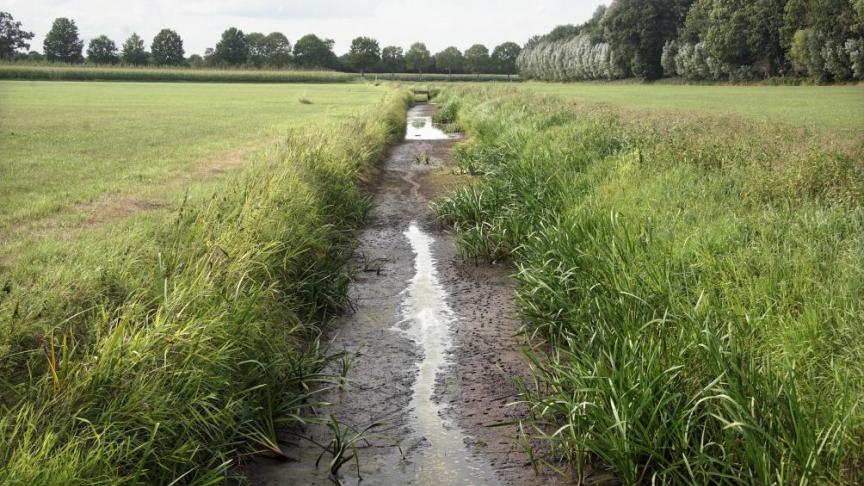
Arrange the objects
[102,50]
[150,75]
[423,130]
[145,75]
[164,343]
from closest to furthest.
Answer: [164,343] < [423,130] < [145,75] < [150,75] < [102,50]

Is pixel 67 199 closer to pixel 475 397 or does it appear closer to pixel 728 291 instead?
pixel 475 397

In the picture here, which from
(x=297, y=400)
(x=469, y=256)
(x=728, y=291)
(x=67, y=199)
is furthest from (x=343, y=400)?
(x=67, y=199)

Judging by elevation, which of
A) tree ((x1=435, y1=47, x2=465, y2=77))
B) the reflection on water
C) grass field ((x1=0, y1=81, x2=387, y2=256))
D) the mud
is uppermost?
tree ((x1=435, y1=47, x2=465, y2=77))

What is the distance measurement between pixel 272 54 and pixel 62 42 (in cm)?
3851

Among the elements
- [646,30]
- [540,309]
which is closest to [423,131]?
[540,309]

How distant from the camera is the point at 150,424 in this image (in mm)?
3916

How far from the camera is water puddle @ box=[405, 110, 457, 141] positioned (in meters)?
26.8

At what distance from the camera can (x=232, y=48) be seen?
442 feet

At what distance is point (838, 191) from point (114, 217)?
8176 mm

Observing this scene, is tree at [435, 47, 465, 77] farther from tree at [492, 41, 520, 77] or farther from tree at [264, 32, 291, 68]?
tree at [264, 32, 291, 68]

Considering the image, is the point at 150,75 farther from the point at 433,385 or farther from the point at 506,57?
the point at 506,57

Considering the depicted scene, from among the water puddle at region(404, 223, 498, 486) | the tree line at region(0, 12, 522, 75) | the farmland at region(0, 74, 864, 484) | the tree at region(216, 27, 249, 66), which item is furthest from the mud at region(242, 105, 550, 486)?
the tree at region(216, 27, 249, 66)

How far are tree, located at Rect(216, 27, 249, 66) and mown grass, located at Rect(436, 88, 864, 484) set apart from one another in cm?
13116

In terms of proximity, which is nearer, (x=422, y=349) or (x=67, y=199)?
(x=422, y=349)
